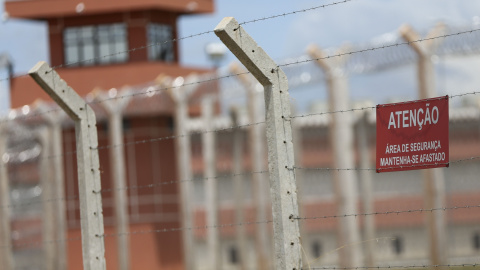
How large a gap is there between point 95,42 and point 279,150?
91.6 ft

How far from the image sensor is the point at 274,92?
8.76 meters

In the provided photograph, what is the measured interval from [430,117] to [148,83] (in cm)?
2641

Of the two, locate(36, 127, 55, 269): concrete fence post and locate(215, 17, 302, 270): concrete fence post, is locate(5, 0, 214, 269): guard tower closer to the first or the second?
locate(36, 127, 55, 269): concrete fence post

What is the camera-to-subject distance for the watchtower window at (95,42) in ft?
119

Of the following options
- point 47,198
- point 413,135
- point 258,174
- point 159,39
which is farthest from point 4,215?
point 413,135

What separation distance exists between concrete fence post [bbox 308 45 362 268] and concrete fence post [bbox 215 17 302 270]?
1564 centimetres

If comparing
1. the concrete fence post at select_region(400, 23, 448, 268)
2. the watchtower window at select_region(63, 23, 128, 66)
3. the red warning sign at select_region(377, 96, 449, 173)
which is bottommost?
the red warning sign at select_region(377, 96, 449, 173)

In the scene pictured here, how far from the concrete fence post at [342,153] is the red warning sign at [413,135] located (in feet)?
51.9

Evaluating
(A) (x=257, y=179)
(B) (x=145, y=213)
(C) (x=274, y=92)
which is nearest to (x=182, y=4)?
(B) (x=145, y=213)

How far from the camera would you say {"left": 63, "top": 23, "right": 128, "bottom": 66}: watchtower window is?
3616 centimetres

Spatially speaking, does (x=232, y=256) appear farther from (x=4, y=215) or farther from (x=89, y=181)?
(x=89, y=181)

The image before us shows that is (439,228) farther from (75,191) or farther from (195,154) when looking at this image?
(195,154)

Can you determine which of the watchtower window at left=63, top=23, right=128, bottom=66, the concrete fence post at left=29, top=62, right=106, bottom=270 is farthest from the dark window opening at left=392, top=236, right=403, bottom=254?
the concrete fence post at left=29, top=62, right=106, bottom=270

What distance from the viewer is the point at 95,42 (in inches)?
1428
